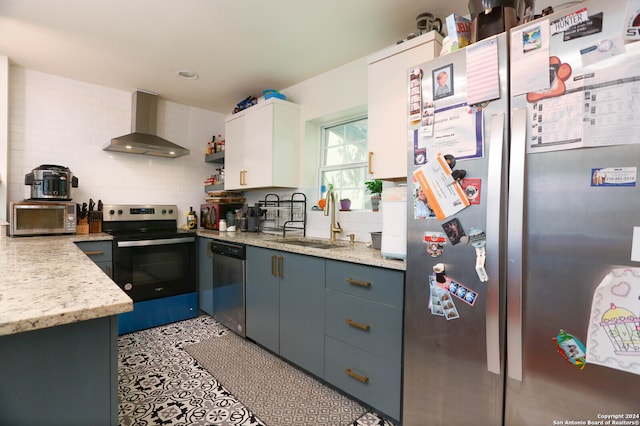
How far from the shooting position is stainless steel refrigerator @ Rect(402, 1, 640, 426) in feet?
3.23

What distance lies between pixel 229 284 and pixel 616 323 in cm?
261

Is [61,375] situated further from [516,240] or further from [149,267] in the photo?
[149,267]

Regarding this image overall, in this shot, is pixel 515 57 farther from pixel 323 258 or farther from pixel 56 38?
pixel 56 38

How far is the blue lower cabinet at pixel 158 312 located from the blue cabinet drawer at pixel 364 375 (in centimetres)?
193

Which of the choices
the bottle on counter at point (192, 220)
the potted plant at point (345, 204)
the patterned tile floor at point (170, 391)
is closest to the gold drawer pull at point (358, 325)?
the patterned tile floor at point (170, 391)

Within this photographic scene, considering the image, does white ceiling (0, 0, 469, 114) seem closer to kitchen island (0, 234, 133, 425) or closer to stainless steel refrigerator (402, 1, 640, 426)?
stainless steel refrigerator (402, 1, 640, 426)

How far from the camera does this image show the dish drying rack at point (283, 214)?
10.3 feet

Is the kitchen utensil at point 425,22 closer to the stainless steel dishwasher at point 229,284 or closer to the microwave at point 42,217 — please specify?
the stainless steel dishwasher at point 229,284

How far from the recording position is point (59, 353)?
0.85m

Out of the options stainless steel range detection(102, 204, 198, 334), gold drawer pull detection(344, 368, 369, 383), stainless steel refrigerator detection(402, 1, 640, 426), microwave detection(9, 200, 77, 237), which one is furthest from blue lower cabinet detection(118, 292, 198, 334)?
stainless steel refrigerator detection(402, 1, 640, 426)

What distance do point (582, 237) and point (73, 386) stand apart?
1623mm

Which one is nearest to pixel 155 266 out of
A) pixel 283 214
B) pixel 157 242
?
pixel 157 242

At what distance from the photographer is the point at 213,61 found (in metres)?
2.70

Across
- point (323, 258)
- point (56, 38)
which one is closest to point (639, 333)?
point (323, 258)
